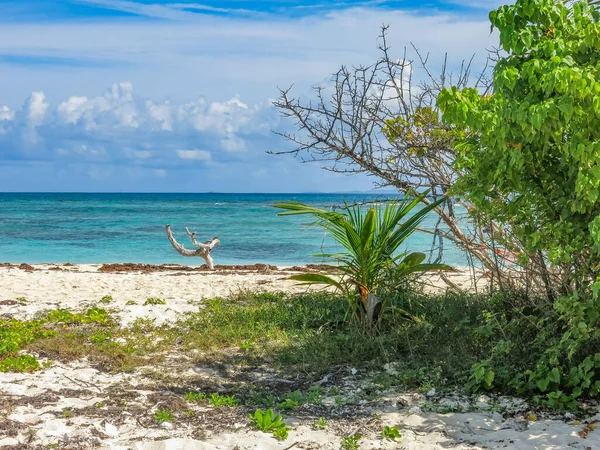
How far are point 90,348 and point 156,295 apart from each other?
162 inches

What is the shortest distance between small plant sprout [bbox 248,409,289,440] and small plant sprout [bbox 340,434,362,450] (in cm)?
40

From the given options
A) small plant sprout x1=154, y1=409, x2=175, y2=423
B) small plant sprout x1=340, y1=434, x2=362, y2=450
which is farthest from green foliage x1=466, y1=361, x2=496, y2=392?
small plant sprout x1=154, y1=409, x2=175, y2=423

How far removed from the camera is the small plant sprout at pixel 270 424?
14.4 feet

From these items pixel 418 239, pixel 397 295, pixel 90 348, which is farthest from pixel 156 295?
pixel 418 239

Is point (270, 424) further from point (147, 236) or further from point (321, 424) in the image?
point (147, 236)

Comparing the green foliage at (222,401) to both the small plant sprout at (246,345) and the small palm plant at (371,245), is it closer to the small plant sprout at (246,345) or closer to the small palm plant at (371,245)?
the small plant sprout at (246,345)

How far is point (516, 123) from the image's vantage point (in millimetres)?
4309

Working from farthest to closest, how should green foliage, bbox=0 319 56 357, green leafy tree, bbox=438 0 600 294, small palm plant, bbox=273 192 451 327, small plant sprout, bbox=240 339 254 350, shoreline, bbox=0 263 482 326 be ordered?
shoreline, bbox=0 263 482 326 < small palm plant, bbox=273 192 451 327 < small plant sprout, bbox=240 339 254 350 < green foliage, bbox=0 319 56 357 < green leafy tree, bbox=438 0 600 294

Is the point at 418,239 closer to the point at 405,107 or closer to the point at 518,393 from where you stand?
the point at 405,107

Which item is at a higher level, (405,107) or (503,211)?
(405,107)

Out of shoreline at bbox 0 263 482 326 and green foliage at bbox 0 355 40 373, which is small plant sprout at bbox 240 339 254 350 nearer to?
shoreline at bbox 0 263 482 326

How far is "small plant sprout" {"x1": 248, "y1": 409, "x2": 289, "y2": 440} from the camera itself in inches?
173

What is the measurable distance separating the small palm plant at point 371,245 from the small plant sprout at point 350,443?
291 centimetres

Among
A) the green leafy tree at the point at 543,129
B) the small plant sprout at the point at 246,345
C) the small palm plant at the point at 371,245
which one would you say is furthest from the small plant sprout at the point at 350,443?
the small palm plant at the point at 371,245
